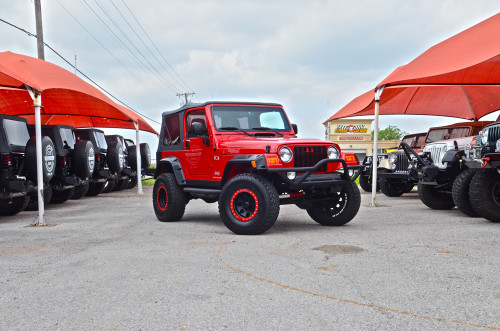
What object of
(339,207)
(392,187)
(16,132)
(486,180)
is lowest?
(392,187)

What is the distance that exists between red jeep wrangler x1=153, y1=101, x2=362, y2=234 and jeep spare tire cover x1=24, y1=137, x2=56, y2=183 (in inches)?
91.8

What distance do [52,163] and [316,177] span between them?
5.91 meters

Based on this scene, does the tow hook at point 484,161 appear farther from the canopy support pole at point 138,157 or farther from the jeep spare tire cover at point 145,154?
the jeep spare tire cover at point 145,154

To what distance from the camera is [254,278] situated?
433 centimetres

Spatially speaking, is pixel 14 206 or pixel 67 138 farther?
pixel 67 138

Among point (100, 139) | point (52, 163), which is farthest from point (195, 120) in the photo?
point (100, 139)

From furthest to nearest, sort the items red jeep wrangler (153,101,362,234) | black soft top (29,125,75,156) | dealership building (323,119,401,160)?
dealership building (323,119,401,160) < black soft top (29,125,75,156) < red jeep wrangler (153,101,362,234)

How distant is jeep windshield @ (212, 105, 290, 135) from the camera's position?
7.85 meters

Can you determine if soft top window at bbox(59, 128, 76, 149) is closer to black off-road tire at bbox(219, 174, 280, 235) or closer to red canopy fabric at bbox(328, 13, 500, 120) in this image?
black off-road tire at bbox(219, 174, 280, 235)

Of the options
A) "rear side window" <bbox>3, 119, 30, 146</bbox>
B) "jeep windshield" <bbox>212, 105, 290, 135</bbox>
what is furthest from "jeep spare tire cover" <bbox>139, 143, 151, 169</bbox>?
"jeep windshield" <bbox>212, 105, 290, 135</bbox>

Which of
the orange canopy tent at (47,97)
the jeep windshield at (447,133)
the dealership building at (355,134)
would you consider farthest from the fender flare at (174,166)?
the dealership building at (355,134)

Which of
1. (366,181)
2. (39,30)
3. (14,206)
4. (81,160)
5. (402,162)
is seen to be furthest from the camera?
(39,30)

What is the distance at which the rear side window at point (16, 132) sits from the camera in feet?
29.5

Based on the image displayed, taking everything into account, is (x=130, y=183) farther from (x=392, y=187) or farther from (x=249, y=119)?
(x=249, y=119)
